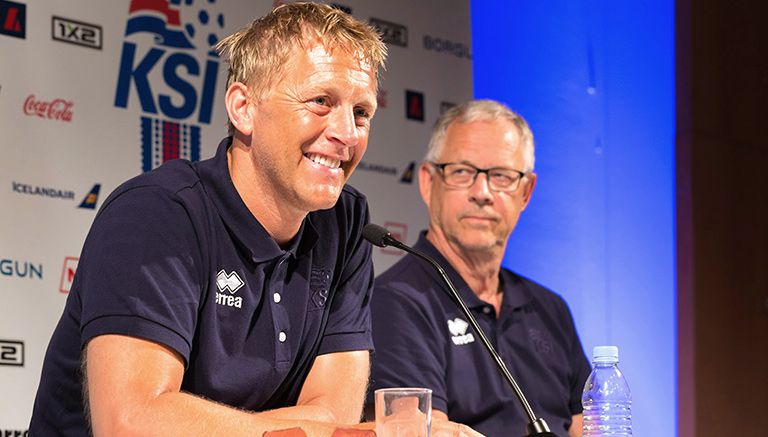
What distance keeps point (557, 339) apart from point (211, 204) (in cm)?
143

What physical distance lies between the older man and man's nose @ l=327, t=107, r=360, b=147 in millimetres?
760

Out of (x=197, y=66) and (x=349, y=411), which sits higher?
(x=197, y=66)

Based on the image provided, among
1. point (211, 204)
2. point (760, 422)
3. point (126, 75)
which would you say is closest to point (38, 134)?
point (126, 75)

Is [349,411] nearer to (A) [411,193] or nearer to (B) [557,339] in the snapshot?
(B) [557,339]

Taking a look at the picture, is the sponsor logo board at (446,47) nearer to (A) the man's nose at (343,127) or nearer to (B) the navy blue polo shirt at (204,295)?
(B) the navy blue polo shirt at (204,295)

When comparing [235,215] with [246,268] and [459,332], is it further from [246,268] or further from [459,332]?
[459,332]

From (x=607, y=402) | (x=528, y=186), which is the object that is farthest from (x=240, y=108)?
(x=528, y=186)

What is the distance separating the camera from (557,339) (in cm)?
321

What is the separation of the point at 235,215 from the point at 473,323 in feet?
1.75

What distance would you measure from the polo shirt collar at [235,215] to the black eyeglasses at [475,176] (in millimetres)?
1105

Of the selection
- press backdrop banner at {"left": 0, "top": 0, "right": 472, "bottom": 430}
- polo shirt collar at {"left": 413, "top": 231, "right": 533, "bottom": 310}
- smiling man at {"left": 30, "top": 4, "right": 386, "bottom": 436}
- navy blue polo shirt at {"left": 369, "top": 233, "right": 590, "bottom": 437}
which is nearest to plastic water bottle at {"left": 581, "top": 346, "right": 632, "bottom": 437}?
navy blue polo shirt at {"left": 369, "top": 233, "right": 590, "bottom": 437}

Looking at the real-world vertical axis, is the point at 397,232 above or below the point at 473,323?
above

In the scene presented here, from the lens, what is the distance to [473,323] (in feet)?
6.45

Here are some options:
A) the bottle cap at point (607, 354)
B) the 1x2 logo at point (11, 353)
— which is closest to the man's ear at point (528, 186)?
the bottle cap at point (607, 354)
